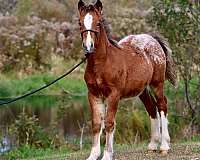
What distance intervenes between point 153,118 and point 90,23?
2315mm

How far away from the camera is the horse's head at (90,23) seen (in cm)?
684

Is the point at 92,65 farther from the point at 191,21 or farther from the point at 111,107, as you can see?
the point at 191,21

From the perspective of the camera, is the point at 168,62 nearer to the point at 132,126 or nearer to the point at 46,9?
the point at 132,126

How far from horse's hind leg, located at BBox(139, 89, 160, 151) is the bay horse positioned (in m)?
0.19

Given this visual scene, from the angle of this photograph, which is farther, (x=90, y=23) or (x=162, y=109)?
(x=162, y=109)

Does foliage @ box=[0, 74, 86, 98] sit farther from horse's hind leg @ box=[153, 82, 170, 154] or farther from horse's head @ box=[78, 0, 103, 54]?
horse's head @ box=[78, 0, 103, 54]

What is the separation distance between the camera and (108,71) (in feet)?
23.8

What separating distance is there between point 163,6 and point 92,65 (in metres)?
6.50

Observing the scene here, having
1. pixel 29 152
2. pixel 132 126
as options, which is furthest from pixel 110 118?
pixel 132 126

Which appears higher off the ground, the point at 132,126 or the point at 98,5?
the point at 98,5

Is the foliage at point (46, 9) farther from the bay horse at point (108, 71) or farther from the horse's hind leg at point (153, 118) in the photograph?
the bay horse at point (108, 71)

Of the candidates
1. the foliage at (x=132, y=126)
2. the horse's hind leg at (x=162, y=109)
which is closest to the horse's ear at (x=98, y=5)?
the horse's hind leg at (x=162, y=109)

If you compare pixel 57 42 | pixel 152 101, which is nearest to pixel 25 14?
pixel 57 42

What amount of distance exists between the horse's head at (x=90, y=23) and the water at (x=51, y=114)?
17.0ft
